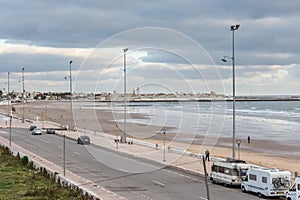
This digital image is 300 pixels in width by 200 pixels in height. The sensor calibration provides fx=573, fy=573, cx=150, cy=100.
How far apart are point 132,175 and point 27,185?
11405 millimetres

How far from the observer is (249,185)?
35469mm

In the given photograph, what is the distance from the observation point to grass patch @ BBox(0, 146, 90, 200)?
3053 cm

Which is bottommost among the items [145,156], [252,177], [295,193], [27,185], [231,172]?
[145,156]

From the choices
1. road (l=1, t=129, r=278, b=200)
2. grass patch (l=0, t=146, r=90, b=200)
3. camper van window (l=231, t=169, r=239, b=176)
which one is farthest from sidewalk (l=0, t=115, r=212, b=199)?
camper van window (l=231, t=169, r=239, b=176)

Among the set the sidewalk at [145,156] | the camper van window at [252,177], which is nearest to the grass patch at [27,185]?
the sidewalk at [145,156]

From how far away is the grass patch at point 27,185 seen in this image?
30531mm

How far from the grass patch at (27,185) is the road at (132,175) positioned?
3675 mm

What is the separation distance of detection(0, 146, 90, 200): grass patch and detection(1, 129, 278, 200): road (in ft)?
12.1

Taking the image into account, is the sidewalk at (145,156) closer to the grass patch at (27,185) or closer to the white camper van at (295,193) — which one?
the grass patch at (27,185)

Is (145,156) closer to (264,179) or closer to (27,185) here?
(27,185)

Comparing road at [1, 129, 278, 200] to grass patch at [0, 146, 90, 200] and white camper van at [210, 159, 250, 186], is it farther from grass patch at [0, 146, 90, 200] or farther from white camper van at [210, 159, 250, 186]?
grass patch at [0, 146, 90, 200]

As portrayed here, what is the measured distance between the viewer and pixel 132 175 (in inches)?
1740

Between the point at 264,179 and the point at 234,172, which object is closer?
the point at 264,179

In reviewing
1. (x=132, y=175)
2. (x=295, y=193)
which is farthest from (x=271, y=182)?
(x=132, y=175)
